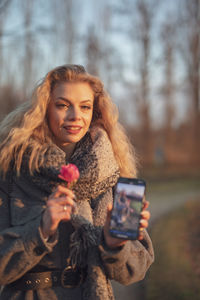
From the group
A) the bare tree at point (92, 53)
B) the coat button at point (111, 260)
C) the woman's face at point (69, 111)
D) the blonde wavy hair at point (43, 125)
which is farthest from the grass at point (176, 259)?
the bare tree at point (92, 53)

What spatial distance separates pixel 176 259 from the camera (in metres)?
6.21

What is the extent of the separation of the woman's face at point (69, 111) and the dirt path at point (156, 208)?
3173 mm

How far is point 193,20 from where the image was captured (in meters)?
20.8

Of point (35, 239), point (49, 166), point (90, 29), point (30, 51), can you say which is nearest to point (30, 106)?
point (49, 166)

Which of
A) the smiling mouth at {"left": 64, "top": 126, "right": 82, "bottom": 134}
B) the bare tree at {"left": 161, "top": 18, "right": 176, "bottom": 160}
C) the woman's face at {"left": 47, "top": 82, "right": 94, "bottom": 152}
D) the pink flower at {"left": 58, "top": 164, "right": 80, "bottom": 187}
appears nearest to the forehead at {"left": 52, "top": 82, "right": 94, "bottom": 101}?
the woman's face at {"left": 47, "top": 82, "right": 94, "bottom": 152}

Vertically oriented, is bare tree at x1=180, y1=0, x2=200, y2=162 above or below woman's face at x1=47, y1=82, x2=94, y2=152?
above

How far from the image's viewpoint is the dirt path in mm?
4802

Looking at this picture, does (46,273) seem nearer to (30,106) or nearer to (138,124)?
(30,106)

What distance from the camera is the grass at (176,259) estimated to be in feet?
15.9

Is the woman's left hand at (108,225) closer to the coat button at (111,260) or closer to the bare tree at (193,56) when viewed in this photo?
the coat button at (111,260)

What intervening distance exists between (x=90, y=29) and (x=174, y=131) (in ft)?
34.5

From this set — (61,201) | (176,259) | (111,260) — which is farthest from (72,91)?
(176,259)

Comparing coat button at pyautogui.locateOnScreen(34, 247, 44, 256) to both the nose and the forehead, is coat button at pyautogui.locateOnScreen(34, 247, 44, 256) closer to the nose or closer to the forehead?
the nose

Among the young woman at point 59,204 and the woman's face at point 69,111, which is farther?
the woman's face at point 69,111
